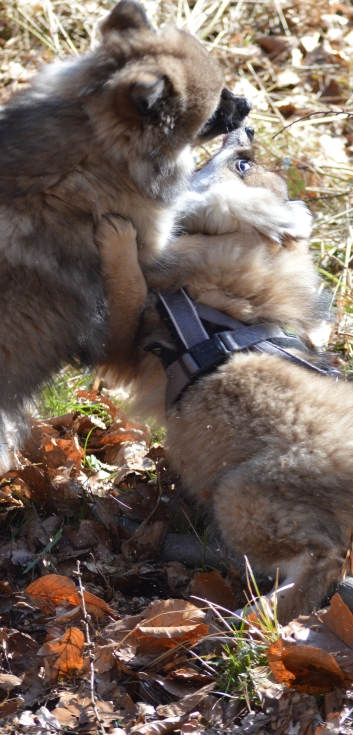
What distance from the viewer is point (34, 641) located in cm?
263

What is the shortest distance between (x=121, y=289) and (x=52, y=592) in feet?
4.24

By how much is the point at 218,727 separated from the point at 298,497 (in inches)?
35.7

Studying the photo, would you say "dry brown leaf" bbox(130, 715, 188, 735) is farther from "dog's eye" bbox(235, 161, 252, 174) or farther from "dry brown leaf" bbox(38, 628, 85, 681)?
"dog's eye" bbox(235, 161, 252, 174)

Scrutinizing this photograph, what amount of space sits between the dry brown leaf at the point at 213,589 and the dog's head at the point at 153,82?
1761 millimetres

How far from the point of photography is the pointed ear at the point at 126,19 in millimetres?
3156

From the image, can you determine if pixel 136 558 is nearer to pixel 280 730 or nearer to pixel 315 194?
pixel 280 730

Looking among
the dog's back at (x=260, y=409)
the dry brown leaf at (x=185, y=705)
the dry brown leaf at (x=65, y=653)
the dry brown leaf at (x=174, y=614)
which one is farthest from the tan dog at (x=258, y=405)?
the dry brown leaf at (x=65, y=653)

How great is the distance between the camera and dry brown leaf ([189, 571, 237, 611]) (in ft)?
9.43

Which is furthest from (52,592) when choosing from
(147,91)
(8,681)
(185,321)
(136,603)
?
(147,91)

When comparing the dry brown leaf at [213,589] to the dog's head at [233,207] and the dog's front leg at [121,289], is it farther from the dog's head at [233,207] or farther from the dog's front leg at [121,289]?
the dog's head at [233,207]

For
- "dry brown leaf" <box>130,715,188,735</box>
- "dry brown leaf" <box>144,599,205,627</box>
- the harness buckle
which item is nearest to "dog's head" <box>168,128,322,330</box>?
the harness buckle

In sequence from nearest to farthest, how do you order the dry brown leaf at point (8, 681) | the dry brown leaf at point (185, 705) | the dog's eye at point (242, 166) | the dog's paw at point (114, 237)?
the dry brown leaf at point (185, 705), the dry brown leaf at point (8, 681), the dog's paw at point (114, 237), the dog's eye at point (242, 166)

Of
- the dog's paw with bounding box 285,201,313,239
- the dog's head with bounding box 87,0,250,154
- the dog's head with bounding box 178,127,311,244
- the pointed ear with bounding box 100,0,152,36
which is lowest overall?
the dog's paw with bounding box 285,201,313,239

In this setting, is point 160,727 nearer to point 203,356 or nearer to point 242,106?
point 203,356
